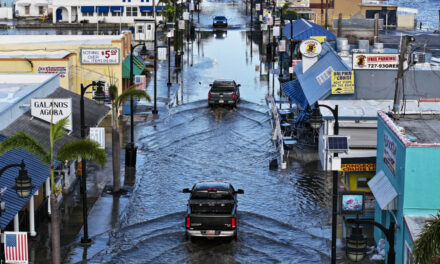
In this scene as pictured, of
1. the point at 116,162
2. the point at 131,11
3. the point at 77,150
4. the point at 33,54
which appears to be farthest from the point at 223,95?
the point at 131,11

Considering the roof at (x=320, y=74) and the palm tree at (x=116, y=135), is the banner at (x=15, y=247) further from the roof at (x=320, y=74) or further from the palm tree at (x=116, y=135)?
the roof at (x=320, y=74)

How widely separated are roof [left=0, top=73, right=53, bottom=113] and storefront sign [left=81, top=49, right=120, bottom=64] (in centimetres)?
1137

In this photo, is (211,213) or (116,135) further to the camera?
(116,135)

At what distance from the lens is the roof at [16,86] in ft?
115

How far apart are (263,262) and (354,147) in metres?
10.00

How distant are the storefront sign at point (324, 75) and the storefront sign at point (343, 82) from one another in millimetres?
2396

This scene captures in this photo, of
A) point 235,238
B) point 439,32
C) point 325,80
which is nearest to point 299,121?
point 325,80

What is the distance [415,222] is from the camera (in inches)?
961

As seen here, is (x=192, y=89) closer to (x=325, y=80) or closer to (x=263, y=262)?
(x=325, y=80)

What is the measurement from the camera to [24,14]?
131 m

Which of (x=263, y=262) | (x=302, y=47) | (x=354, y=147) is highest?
(x=302, y=47)

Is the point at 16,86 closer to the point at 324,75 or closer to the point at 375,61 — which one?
the point at 324,75

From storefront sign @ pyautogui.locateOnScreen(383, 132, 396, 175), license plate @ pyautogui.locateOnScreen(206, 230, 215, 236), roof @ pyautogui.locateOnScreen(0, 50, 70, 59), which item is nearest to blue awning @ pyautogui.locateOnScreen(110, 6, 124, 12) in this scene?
roof @ pyautogui.locateOnScreen(0, 50, 70, 59)

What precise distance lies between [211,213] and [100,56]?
25529mm
